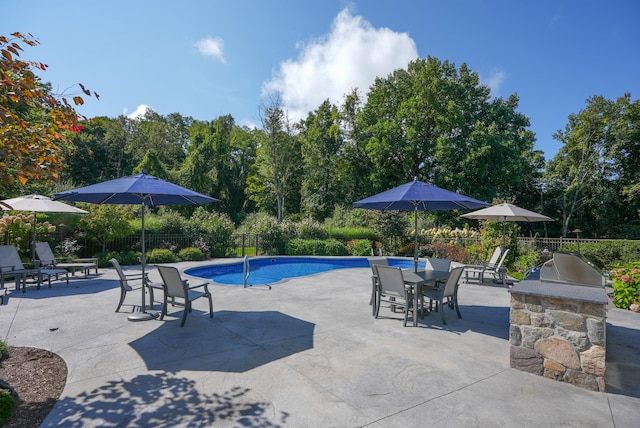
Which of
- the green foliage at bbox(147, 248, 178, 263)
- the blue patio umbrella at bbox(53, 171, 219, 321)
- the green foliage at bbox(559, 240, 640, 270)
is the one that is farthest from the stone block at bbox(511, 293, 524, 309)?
the green foliage at bbox(147, 248, 178, 263)

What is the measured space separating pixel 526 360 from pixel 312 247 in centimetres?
1263

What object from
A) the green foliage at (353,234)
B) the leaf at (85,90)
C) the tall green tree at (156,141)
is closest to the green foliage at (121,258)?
the green foliage at (353,234)

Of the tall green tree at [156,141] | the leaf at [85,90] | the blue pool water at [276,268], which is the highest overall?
the tall green tree at [156,141]

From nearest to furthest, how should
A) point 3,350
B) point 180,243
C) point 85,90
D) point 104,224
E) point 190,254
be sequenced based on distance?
1. point 85,90
2. point 3,350
3. point 104,224
4. point 190,254
5. point 180,243

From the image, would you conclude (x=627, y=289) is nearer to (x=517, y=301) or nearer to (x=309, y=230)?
(x=517, y=301)

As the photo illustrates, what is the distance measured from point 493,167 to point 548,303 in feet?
75.1

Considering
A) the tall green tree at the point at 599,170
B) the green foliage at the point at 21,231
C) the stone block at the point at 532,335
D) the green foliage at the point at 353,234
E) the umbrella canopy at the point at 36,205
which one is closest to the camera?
the stone block at the point at 532,335

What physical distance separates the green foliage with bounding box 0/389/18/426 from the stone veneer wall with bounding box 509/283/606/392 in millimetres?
4798

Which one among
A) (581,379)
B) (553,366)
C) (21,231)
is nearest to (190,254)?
(21,231)

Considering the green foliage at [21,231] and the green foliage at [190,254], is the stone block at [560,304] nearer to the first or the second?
the green foliage at [21,231]

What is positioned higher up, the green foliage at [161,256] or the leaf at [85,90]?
the leaf at [85,90]

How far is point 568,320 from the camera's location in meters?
3.51

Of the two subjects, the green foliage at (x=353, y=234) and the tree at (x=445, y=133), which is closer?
the green foliage at (x=353, y=234)

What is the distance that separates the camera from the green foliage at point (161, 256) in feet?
40.5
